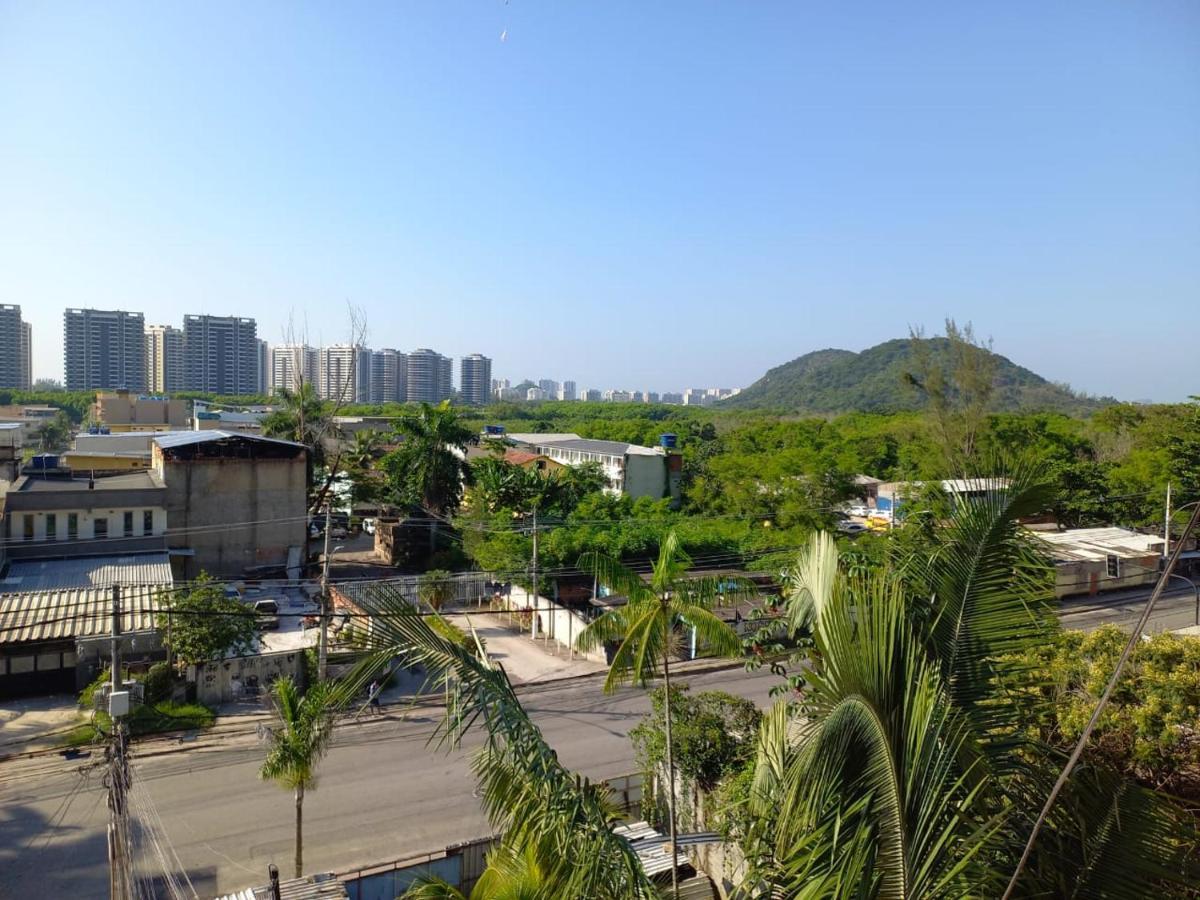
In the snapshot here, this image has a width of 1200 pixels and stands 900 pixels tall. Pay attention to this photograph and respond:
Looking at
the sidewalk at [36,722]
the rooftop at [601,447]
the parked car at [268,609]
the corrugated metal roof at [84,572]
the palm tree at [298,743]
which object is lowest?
the sidewalk at [36,722]

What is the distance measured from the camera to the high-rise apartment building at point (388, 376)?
14150cm

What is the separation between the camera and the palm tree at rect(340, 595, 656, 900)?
3449 mm

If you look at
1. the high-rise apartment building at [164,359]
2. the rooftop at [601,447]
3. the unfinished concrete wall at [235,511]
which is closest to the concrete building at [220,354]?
the high-rise apartment building at [164,359]

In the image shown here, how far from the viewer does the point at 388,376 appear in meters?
143

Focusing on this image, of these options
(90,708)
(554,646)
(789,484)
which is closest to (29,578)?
(90,708)

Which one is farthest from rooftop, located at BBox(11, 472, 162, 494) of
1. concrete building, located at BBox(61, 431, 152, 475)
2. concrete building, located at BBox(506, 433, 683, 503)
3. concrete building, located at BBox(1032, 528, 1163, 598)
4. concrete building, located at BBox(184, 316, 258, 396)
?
concrete building, located at BBox(184, 316, 258, 396)

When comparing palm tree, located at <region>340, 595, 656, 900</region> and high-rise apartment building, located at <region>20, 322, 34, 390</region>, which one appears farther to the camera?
high-rise apartment building, located at <region>20, 322, 34, 390</region>

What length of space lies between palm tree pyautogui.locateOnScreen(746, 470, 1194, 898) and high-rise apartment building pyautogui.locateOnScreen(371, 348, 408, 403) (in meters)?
140

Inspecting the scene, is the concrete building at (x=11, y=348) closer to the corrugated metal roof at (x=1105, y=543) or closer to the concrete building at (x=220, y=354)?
the concrete building at (x=220, y=354)

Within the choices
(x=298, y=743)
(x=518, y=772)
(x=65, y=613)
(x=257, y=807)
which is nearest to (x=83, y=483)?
(x=65, y=613)

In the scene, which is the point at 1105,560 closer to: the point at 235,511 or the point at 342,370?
the point at 235,511

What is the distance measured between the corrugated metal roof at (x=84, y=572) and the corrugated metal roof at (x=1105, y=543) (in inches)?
929

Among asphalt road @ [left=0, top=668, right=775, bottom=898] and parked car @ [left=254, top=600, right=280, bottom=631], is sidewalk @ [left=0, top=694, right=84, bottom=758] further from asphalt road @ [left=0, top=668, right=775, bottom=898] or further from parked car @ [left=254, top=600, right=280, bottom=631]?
parked car @ [left=254, top=600, right=280, bottom=631]

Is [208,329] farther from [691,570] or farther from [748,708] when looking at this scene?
[748,708]
